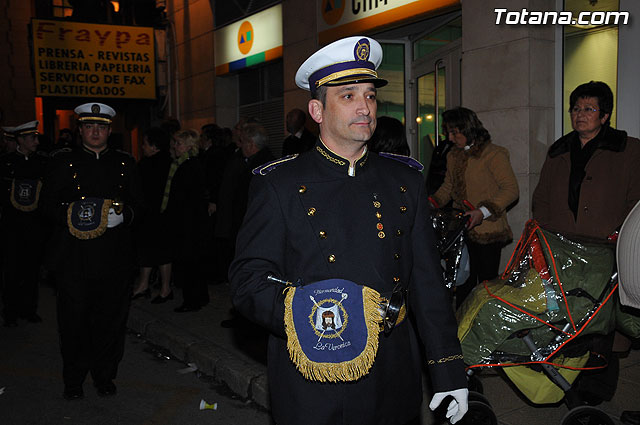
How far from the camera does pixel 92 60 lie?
1361 cm

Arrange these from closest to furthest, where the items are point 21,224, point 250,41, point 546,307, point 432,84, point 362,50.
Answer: point 362,50 < point 546,307 < point 21,224 < point 432,84 < point 250,41

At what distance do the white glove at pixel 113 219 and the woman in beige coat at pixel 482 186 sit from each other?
2.72 m

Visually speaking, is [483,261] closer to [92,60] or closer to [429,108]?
[429,108]

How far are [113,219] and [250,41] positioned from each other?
28.4 feet

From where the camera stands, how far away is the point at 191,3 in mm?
15070

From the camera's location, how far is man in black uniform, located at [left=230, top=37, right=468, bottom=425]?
7.62 feet

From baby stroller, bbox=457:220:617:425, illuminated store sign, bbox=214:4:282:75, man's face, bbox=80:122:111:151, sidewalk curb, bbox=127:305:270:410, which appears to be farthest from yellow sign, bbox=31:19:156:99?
baby stroller, bbox=457:220:617:425

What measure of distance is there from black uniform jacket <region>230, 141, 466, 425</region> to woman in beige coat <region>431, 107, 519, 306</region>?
10.5 ft

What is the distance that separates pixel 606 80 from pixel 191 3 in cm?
1094

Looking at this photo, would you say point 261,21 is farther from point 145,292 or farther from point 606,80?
point 606,80

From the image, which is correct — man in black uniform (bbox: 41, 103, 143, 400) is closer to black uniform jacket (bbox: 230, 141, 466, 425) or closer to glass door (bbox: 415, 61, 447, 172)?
black uniform jacket (bbox: 230, 141, 466, 425)

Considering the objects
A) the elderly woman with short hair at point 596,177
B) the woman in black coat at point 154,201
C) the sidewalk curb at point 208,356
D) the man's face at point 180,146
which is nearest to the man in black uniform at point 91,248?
the sidewalk curb at point 208,356

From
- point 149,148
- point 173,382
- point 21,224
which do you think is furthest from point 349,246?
point 21,224

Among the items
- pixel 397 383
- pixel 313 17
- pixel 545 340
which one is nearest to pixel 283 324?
pixel 397 383
